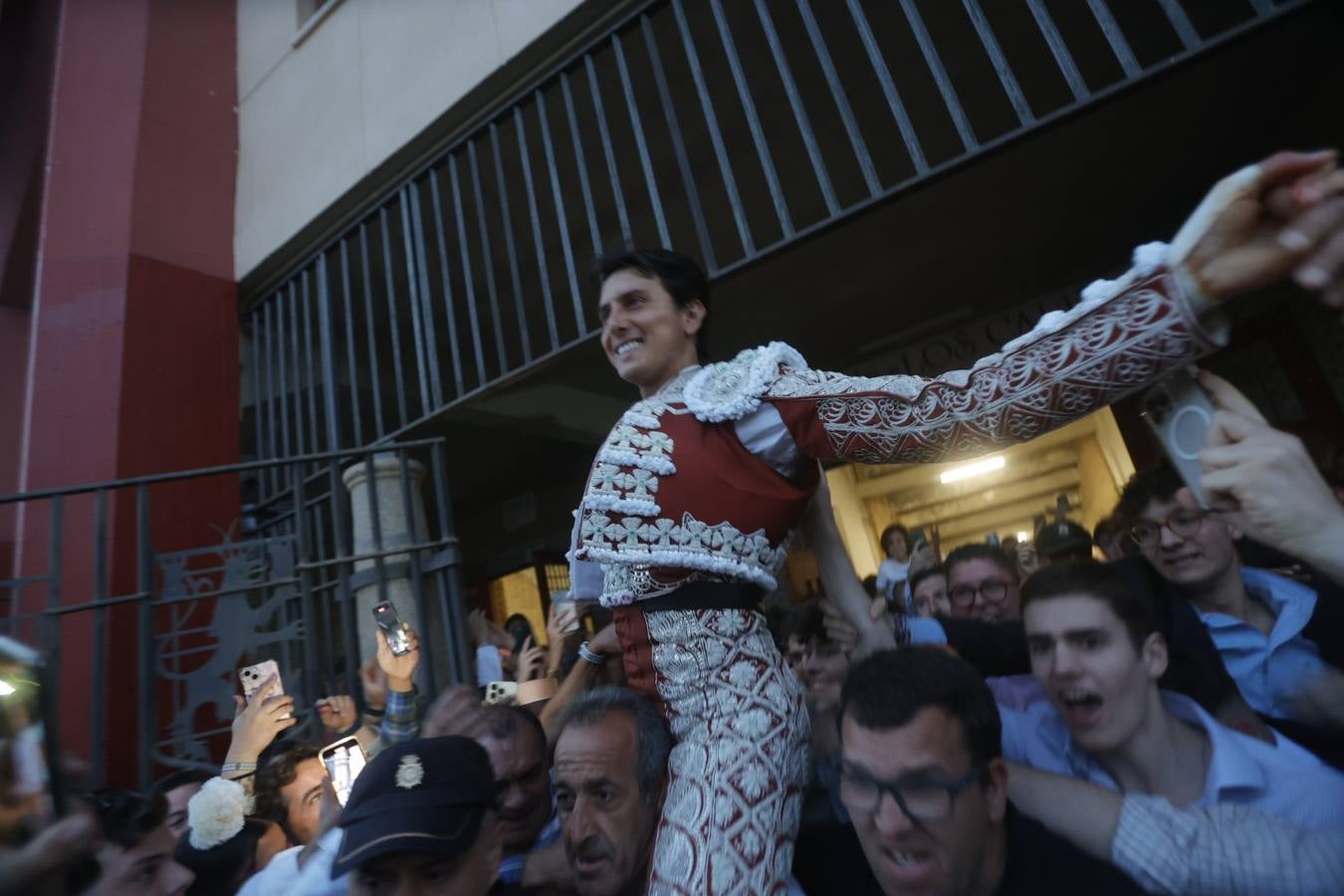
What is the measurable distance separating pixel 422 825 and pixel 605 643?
53 centimetres

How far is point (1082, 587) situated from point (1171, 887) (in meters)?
0.70

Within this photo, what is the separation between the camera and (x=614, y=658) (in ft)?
6.79

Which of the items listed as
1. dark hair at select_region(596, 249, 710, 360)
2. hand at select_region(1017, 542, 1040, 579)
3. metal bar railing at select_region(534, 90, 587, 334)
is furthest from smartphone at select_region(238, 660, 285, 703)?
hand at select_region(1017, 542, 1040, 579)

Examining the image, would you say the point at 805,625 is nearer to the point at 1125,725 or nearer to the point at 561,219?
the point at 1125,725

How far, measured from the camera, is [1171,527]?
222 cm

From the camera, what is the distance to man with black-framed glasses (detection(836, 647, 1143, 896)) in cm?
140

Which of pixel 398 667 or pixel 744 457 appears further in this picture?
pixel 398 667

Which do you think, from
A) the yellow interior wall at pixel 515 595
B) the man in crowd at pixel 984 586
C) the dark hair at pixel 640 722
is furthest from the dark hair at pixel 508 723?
the yellow interior wall at pixel 515 595

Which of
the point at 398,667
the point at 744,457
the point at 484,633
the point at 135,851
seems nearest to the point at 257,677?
the point at 398,667

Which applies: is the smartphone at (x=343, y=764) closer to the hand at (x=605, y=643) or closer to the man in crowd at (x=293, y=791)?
the man in crowd at (x=293, y=791)

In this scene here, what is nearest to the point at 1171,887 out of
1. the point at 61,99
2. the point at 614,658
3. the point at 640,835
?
the point at 640,835

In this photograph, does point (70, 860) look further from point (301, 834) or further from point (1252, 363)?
point (1252, 363)

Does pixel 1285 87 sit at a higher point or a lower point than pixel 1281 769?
higher

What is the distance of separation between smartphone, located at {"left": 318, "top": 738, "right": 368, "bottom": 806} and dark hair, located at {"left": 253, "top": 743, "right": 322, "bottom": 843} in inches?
28.5
